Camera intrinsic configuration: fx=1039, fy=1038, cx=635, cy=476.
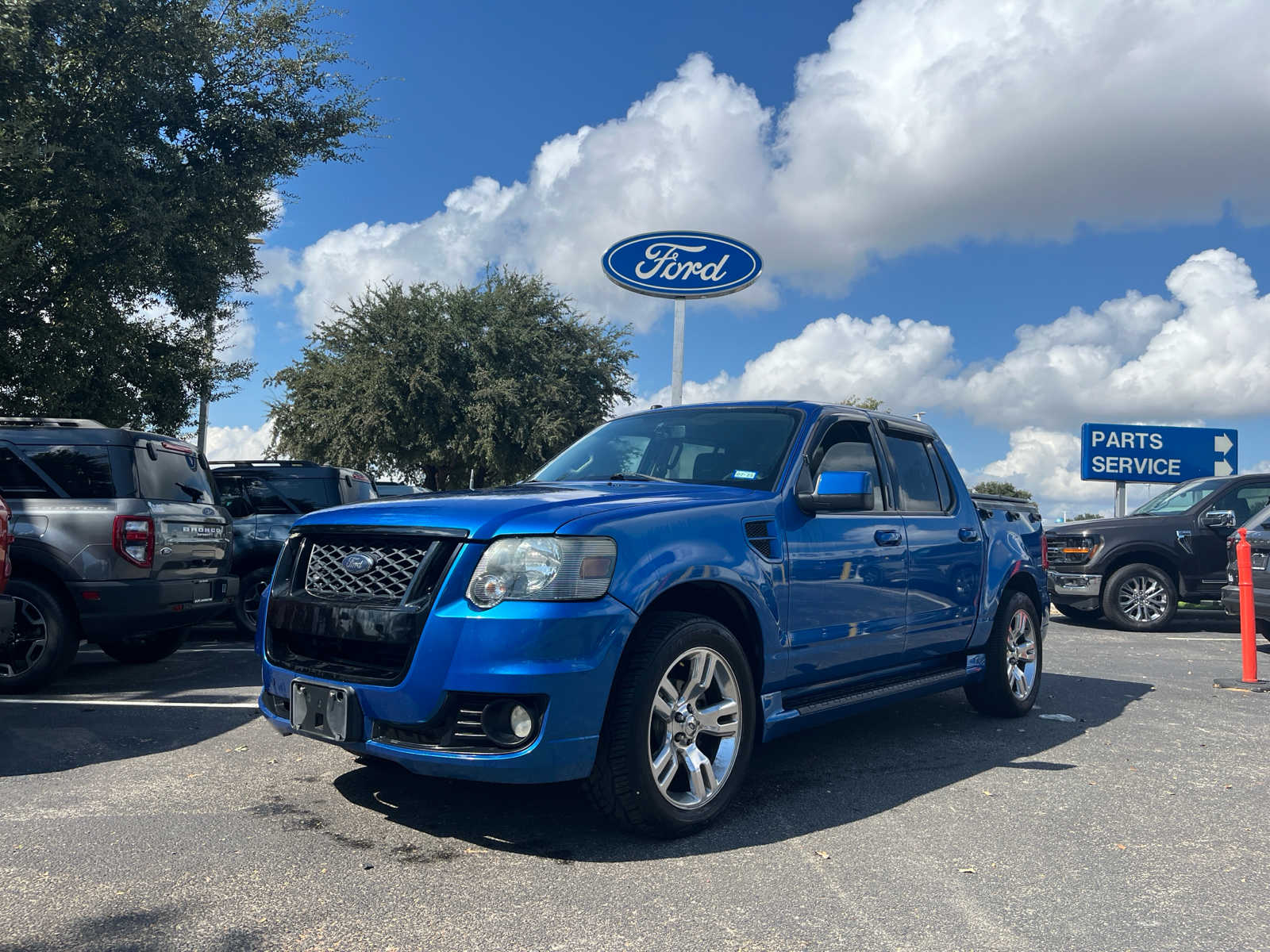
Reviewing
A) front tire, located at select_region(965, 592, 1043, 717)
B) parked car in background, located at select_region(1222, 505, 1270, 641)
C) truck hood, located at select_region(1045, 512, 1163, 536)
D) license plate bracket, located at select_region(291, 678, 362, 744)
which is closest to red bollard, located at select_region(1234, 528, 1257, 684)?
parked car in background, located at select_region(1222, 505, 1270, 641)

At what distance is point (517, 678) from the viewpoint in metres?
3.60

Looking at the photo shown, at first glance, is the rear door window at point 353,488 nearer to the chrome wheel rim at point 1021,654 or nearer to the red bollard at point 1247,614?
the chrome wheel rim at point 1021,654

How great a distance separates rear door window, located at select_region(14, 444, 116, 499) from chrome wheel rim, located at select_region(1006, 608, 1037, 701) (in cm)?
617

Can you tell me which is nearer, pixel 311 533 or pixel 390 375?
pixel 311 533

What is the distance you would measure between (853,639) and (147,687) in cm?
524

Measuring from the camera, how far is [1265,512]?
396 inches

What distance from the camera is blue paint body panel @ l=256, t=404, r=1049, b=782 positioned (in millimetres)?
3645

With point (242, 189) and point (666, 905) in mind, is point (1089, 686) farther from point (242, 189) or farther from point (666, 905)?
point (242, 189)

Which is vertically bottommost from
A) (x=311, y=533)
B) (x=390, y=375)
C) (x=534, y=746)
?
(x=534, y=746)

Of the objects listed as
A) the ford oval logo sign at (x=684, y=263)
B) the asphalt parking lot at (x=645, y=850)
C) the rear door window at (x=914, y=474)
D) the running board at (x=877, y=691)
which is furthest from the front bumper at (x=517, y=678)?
the ford oval logo sign at (x=684, y=263)

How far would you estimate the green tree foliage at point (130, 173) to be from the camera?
11.9 metres

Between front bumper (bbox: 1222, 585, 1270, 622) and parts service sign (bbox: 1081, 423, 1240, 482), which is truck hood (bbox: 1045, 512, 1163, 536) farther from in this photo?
parts service sign (bbox: 1081, 423, 1240, 482)

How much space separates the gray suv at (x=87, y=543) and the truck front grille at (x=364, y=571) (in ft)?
11.8

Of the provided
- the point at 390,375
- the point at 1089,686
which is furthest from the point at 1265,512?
the point at 390,375
